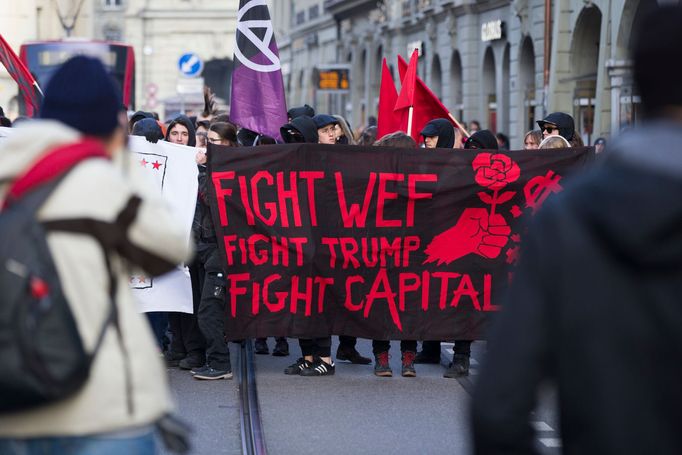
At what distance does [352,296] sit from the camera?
1029cm

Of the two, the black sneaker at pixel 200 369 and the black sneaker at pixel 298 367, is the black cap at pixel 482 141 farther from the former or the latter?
the black sneaker at pixel 200 369

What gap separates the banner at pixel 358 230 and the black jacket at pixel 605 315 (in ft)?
23.9

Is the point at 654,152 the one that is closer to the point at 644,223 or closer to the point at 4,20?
the point at 644,223

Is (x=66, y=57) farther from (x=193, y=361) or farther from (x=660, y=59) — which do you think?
(x=660, y=59)

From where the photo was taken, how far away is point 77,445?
3557mm

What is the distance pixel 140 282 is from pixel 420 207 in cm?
186

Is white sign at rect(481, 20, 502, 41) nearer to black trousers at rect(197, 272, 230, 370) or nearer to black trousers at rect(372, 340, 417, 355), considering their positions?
black trousers at rect(372, 340, 417, 355)

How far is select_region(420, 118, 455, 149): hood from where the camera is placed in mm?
11594

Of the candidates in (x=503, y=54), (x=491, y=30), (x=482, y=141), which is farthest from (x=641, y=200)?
(x=491, y=30)

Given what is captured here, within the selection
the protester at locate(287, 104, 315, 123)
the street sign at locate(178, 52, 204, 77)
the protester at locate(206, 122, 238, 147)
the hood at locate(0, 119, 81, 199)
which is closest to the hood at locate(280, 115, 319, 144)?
the protester at locate(206, 122, 238, 147)

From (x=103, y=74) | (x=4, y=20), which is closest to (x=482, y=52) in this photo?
(x=4, y=20)

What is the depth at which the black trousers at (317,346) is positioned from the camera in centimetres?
1041

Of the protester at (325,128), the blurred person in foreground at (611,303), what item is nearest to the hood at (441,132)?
the protester at (325,128)

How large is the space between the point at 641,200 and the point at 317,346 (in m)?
7.67
